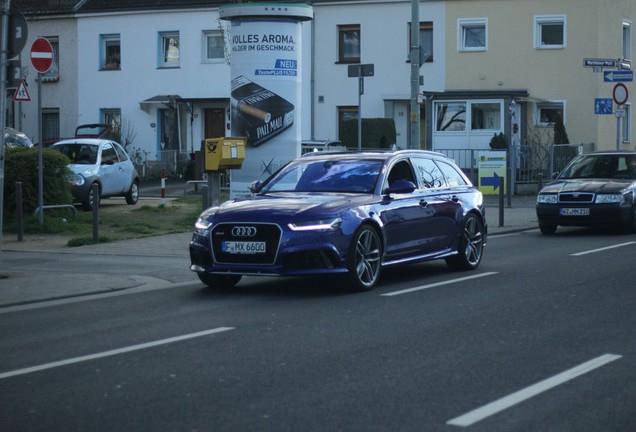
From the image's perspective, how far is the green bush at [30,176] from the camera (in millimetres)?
21828

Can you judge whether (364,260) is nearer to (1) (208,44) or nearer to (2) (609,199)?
(2) (609,199)

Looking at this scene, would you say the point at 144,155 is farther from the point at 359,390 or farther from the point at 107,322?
the point at 359,390

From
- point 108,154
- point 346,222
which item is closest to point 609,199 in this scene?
point 346,222

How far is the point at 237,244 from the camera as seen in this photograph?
12.5 metres

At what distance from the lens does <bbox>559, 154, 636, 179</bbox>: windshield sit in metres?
22.6

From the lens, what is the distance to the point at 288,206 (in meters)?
12.6

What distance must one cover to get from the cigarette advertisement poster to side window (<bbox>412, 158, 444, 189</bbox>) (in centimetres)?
784

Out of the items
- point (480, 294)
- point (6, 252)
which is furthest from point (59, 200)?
point (480, 294)

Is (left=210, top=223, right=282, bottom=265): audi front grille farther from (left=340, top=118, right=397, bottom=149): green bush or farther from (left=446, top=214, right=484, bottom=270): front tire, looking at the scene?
(left=340, top=118, right=397, bottom=149): green bush

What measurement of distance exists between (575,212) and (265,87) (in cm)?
633

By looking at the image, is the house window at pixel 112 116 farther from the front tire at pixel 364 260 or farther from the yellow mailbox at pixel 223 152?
the front tire at pixel 364 260

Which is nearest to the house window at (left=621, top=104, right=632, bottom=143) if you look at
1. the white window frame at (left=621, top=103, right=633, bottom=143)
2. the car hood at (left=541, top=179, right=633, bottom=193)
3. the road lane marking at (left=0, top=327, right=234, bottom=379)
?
the white window frame at (left=621, top=103, right=633, bottom=143)

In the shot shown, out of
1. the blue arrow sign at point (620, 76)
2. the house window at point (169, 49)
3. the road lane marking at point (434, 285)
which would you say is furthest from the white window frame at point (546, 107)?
the road lane marking at point (434, 285)

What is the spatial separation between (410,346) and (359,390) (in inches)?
69.9
